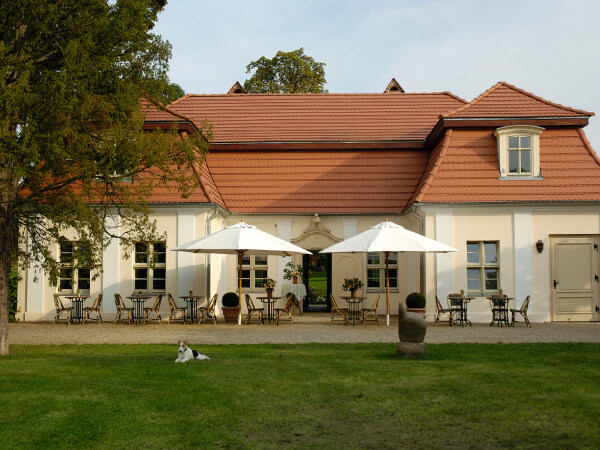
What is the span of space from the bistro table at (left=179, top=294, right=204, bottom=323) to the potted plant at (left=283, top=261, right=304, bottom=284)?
3.14 m

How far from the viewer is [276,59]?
33.8 metres

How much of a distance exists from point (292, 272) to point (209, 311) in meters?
3.21

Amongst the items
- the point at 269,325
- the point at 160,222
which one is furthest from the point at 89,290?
the point at 269,325

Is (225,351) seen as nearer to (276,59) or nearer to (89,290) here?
(89,290)

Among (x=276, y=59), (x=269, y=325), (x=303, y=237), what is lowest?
(x=269, y=325)

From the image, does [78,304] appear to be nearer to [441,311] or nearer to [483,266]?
[441,311]

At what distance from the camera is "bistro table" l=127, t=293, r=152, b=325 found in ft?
53.7

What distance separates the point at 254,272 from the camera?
783 inches

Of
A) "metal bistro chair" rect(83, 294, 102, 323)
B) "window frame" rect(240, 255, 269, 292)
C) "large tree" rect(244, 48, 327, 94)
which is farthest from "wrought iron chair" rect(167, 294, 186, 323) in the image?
"large tree" rect(244, 48, 327, 94)

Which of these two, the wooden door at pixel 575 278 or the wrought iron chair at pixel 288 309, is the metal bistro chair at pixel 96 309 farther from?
Answer: the wooden door at pixel 575 278

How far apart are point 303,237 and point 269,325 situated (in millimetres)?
4195

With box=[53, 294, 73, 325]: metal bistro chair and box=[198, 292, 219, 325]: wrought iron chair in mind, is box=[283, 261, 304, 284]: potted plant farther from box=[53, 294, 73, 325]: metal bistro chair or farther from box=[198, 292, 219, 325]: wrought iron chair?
box=[53, 294, 73, 325]: metal bistro chair

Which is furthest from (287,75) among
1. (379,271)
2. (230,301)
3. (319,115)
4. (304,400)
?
(304,400)

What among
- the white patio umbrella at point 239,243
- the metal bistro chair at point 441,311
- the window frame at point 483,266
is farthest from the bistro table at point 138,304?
the window frame at point 483,266
